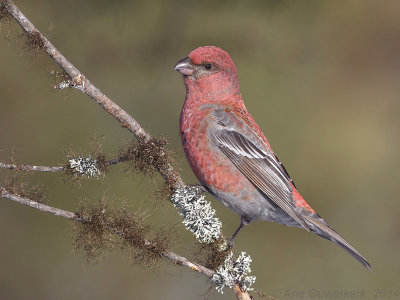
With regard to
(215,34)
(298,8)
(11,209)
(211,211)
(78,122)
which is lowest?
(11,209)

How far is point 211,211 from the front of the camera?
3.43 metres

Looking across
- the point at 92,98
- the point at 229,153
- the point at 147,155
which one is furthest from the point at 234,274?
the point at 92,98

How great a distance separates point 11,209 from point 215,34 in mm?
2344

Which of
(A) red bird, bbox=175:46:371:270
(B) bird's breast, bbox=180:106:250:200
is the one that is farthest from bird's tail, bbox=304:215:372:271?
(B) bird's breast, bbox=180:106:250:200

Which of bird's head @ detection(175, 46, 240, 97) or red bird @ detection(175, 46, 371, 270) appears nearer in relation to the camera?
red bird @ detection(175, 46, 371, 270)

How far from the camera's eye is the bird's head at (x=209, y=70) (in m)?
4.16

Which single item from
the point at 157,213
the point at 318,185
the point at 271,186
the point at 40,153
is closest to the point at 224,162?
the point at 271,186

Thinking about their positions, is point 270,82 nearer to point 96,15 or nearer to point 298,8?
point 298,8

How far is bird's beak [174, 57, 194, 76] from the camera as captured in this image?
13.6 feet

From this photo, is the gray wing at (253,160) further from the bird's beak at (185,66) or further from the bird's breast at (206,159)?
the bird's beak at (185,66)

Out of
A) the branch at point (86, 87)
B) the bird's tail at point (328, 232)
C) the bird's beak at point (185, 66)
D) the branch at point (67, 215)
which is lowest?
the branch at point (67, 215)

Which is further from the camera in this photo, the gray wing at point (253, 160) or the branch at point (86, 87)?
the gray wing at point (253, 160)

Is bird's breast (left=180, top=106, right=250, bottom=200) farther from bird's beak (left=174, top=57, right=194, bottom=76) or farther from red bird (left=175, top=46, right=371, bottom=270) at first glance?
bird's beak (left=174, top=57, right=194, bottom=76)

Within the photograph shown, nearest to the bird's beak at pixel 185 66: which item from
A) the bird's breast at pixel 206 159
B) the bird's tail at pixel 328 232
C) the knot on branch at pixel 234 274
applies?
the bird's breast at pixel 206 159
